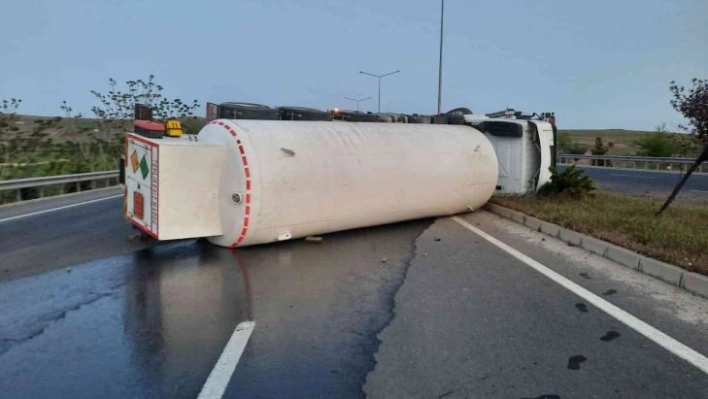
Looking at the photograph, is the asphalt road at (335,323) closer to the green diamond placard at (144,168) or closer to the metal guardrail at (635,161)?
the green diamond placard at (144,168)

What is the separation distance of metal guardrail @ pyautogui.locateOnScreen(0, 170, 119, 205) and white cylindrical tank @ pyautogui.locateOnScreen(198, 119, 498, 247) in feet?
32.1

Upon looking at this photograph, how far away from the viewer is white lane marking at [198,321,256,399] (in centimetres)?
370

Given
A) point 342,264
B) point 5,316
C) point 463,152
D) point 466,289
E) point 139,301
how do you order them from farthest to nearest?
point 463,152
point 342,264
point 466,289
point 139,301
point 5,316

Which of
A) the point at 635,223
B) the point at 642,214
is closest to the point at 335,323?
the point at 635,223

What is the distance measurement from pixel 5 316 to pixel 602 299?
5.75 metres

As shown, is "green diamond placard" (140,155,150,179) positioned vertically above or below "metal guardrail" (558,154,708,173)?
below

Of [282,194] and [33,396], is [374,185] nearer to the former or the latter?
[282,194]

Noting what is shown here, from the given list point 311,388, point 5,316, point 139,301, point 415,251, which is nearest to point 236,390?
point 311,388

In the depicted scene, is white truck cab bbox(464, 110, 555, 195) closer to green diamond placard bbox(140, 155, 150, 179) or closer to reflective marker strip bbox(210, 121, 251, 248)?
reflective marker strip bbox(210, 121, 251, 248)

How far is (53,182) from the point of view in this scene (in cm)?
1695

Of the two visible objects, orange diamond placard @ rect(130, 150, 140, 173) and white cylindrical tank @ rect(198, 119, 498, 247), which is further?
orange diamond placard @ rect(130, 150, 140, 173)

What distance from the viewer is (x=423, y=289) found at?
630 cm

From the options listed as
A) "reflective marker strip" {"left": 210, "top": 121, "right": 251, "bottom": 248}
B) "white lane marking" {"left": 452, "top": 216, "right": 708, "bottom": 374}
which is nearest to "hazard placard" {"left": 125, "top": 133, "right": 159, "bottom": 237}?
"reflective marker strip" {"left": 210, "top": 121, "right": 251, "bottom": 248}

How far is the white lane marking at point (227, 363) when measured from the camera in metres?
3.70
